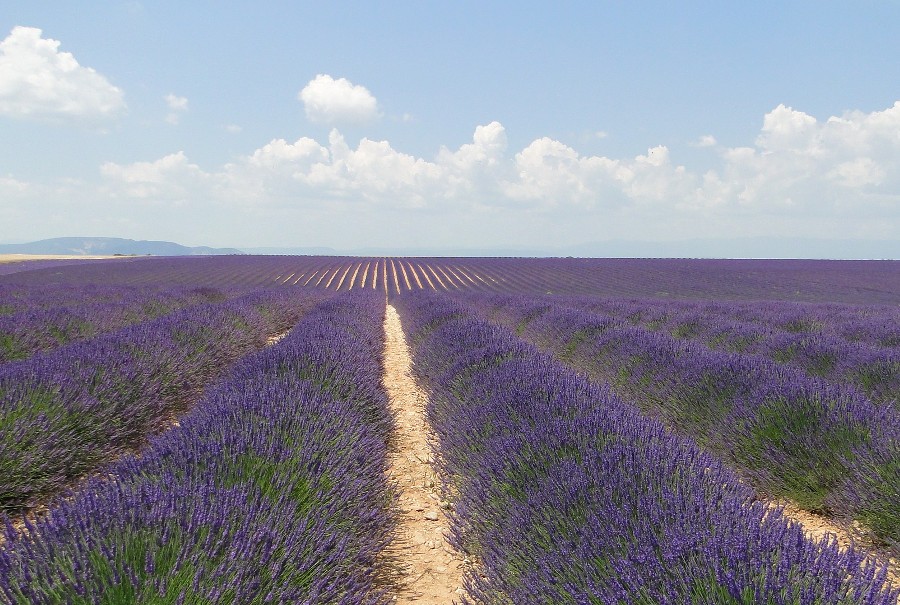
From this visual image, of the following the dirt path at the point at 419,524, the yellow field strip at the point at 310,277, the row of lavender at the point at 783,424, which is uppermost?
the yellow field strip at the point at 310,277

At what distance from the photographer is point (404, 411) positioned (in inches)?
200

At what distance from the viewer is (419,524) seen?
113 inches

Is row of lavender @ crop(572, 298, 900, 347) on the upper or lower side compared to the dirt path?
upper

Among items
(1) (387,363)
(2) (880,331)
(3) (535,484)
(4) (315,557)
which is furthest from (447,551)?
(2) (880,331)

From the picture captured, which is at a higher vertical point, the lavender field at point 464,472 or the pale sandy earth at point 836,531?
the lavender field at point 464,472

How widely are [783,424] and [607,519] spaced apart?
2.31 metres

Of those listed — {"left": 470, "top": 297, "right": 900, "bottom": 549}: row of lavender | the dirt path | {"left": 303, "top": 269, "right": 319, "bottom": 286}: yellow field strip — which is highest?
{"left": 303, "top": 269, "right": 319, "bottom": 286}: yellow field strip

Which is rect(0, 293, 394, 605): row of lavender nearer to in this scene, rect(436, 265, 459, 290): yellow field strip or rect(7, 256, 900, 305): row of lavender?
rect(7, 256, 900, 305): row of lavender

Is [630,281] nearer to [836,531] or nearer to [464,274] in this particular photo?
[464,274]

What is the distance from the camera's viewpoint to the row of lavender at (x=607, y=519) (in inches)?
52.7

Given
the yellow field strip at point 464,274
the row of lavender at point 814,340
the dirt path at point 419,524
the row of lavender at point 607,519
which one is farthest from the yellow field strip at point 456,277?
the row of lavender at point 607,519

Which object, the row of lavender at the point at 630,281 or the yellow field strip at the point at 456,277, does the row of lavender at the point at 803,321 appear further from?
the yellow field strip at the point at 456,277

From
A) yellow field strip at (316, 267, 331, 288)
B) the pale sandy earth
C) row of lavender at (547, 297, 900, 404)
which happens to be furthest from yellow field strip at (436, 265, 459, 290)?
the pale sandy earth

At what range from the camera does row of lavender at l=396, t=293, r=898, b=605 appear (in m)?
1.34
